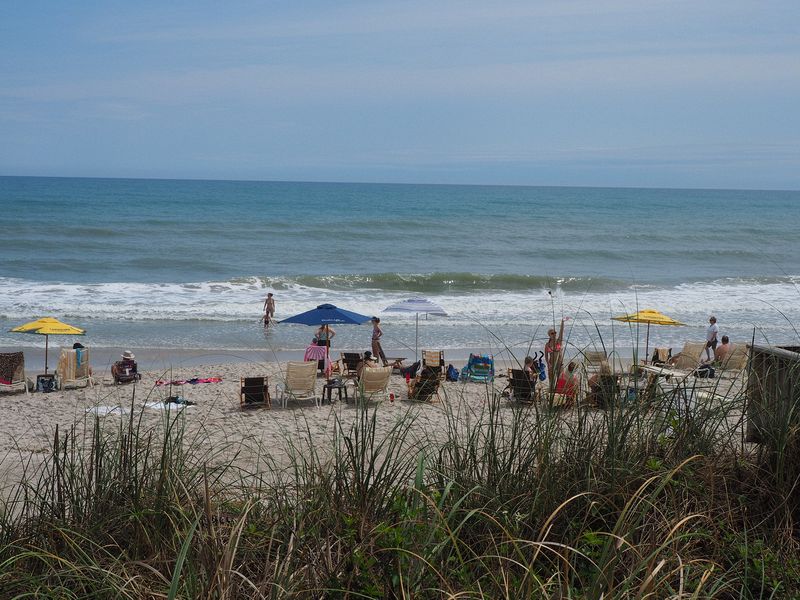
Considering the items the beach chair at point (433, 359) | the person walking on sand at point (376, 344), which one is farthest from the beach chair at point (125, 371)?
the beach chair at point (433, 359)

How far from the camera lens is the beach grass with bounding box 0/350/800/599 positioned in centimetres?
270

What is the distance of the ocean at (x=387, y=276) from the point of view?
61.3ft

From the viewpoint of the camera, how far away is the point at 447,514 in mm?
3131

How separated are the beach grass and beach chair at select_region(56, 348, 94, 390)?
31.8ft

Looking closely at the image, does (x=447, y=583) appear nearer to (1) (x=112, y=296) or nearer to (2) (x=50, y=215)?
(1) (x=112, y=296)

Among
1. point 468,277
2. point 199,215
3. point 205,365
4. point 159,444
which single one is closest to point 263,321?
point 205,365

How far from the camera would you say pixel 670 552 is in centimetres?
283

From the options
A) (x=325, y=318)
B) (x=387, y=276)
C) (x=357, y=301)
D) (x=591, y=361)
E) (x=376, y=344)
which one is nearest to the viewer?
(x=591, y=361)

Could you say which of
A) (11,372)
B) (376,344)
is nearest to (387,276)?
(376,344)

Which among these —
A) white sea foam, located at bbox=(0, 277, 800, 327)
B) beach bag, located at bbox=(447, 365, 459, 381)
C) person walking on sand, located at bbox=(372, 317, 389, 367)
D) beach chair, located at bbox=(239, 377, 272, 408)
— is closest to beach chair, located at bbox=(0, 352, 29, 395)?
beach chair, located at bbox=(239, 377, 272, 408)

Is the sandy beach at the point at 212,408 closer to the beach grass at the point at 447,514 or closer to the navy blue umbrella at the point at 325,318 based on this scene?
the navy blue umbrella at the point at 325,318

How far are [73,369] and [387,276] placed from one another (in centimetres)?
1799

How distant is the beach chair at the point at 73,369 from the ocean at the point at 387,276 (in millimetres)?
Answer: 4120

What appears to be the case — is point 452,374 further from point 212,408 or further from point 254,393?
point 212,408
